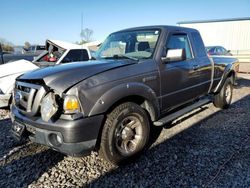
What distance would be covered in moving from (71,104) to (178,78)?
2116 millimetres

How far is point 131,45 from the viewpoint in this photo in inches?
168

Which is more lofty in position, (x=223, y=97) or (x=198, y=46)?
(x=198, y=46)

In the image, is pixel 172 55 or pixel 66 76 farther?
pixel 172 55

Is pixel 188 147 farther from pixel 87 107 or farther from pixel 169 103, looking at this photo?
pixel 87 107

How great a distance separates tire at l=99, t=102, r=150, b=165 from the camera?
10.2ft

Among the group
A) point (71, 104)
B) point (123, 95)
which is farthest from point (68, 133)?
point (123, 95)

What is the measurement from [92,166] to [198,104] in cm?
261

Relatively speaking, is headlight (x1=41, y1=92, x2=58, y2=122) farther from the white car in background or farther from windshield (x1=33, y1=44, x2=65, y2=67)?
windshield (x1=33, y1=44, x2=65, y2=67)

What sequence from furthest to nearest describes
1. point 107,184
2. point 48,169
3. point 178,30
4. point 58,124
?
1. point 178,30
2. point 48,169
3. point 107,184
4. point 58,124

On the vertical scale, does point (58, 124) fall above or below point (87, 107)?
below

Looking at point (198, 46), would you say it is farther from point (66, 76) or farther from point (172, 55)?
point (66, 76)

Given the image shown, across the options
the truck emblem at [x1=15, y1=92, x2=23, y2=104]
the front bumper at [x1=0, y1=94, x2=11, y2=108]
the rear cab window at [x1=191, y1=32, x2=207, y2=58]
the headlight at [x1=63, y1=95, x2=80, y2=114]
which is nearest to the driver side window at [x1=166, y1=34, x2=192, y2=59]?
the rear cab window at [x1=191, y1=32, x2=207, y2=58]

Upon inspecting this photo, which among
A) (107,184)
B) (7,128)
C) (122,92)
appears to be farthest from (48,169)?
(7,128)

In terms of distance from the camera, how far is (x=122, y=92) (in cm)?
317
